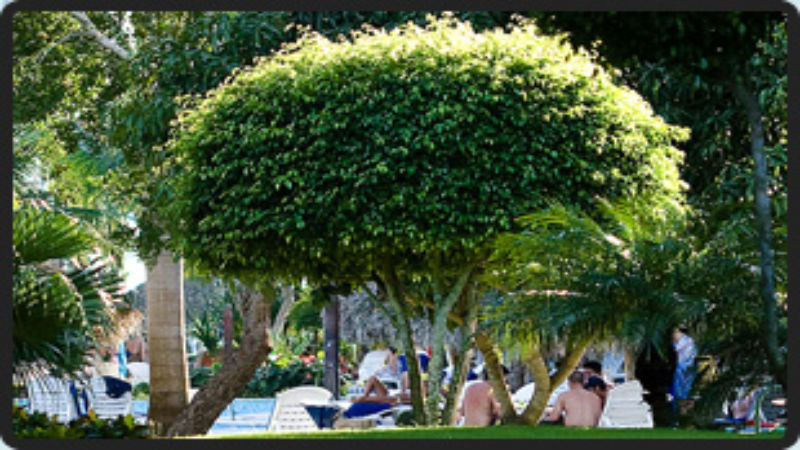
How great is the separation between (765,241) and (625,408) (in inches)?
224

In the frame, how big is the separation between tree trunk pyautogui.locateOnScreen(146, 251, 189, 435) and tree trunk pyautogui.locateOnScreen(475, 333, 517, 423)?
21.2 ft

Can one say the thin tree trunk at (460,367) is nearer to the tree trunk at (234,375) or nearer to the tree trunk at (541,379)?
the tree trunk at (541,379)

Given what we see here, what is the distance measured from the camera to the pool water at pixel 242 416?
80.5 feet

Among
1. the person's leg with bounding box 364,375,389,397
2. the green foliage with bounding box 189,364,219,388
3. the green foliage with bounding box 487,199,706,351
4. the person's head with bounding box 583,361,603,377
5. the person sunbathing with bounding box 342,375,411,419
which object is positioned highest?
the green foliage with bounding box 487,199,706,351

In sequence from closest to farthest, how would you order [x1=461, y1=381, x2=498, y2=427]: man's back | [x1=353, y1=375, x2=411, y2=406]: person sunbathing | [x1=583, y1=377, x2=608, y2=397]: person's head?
[x1=461, y1=381, x2=498, y2=427]: man's back, [x1=583, y1=377, x2=608, y2=397]: person's head, [x1=353, y1=375, x2=411, y2=406]: person sunbathing

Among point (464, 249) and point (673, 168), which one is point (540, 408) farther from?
point (673, 168)

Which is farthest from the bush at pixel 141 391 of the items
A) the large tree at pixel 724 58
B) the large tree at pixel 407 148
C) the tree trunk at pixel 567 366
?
the large tree at pixel 724 58

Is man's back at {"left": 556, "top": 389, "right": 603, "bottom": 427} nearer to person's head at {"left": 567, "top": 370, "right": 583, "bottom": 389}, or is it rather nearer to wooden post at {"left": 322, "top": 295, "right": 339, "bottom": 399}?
person's head at {"left": 567, "top": 370, "right": 583, "bottom": 389}

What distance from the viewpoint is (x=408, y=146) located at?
45.7 ft

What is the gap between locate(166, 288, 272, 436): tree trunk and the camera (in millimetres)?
19828

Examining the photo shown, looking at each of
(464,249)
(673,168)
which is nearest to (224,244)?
(464,249)

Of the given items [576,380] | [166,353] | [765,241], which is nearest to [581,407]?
[576,380]

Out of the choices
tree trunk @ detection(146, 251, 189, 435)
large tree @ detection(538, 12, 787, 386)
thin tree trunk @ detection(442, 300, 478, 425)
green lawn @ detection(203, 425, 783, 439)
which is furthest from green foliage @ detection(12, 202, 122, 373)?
tree trunk @ detection(146, 251, 189, 435)

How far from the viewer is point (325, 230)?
562 inches
